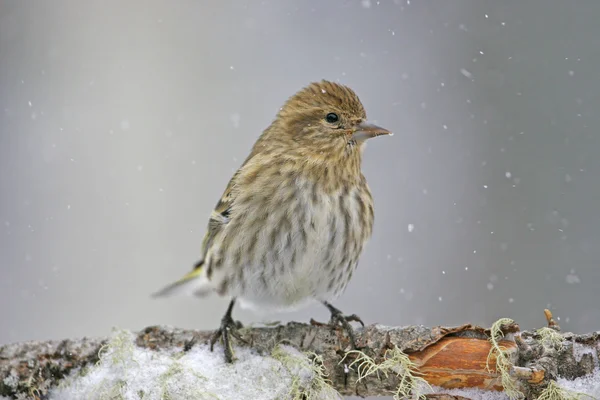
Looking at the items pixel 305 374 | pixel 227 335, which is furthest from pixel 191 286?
pixel 305 374

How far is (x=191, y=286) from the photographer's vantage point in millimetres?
5242

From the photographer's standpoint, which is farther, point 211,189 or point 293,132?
point 211,189

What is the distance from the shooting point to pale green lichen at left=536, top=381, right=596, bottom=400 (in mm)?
3025

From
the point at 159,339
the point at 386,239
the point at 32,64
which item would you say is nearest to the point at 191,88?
the point at 32,64

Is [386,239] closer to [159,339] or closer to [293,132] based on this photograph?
[293,132]

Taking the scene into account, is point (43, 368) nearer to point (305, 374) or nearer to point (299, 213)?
point (305, 374)

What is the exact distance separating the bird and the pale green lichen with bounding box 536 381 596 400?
1.27 meters

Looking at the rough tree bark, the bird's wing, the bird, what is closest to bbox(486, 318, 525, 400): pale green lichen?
the rough tree bark

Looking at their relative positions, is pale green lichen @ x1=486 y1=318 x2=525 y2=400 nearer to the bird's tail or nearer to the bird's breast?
the bird's breast

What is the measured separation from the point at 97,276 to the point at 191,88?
323 cm

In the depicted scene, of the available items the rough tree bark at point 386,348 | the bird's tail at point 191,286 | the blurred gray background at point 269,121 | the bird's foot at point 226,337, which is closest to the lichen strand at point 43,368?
the rough tree bark at point 386,348

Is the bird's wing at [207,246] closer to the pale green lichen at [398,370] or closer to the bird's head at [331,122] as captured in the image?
the bird's head at [331,122]

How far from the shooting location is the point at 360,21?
10.9 meters

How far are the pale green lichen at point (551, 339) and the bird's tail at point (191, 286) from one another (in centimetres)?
251
